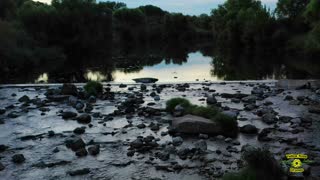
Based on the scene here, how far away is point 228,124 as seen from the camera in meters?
18.4

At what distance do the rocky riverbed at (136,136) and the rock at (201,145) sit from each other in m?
0.07

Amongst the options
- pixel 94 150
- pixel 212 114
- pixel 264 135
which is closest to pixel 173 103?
pixel 212 114

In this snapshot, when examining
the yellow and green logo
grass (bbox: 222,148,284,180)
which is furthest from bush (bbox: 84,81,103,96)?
grass (bbox: 222,148,284,180)

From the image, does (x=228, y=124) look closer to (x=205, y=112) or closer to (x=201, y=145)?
(x=205, y=112)

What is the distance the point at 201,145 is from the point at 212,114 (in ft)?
11.3

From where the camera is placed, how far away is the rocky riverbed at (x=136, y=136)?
14.4 meters

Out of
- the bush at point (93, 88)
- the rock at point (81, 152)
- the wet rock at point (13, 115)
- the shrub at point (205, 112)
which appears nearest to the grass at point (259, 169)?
Answer: the rock at point (81, 152)

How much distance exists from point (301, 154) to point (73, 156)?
759 centimetres

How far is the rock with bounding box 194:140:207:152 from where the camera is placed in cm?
1603

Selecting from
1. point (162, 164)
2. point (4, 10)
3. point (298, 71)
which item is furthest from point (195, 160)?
point (4, 10)

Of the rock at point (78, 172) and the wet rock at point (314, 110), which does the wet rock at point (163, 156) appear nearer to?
the rock at point (78, 172)

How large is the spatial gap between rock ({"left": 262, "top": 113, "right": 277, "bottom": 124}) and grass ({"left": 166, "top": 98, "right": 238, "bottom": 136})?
2.18 meters

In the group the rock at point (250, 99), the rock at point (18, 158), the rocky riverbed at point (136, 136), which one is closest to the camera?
the rocky riverbed at point (136, 136)

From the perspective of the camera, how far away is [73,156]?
15.8 meters
